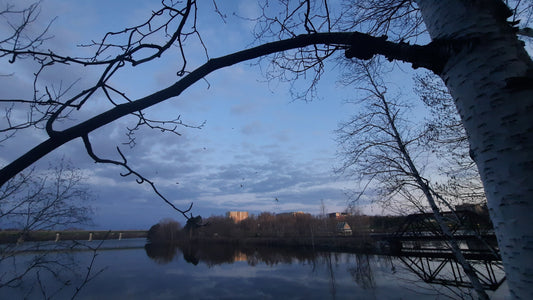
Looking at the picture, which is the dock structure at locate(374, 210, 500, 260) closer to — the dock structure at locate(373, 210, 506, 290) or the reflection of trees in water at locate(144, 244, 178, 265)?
the dock structure at locate(373, 210, 506, 290)

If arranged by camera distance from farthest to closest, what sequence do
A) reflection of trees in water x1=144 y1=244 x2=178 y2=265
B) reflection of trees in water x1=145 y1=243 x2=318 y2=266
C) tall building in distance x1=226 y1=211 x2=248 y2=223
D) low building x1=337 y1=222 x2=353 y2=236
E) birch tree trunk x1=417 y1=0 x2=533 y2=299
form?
tall building in distance x1=226 y1=211 x2=248 y2=223, low building x1=337 y1=222 x2=353 y2=236, reflection of trees in water x1=144 y1=244 x2=178 y2=265, reflection of trees in water x1=145 y1=243 x2=318 y2=266, birch tree trunk x1=417 y1=0 x2=533 y2=299

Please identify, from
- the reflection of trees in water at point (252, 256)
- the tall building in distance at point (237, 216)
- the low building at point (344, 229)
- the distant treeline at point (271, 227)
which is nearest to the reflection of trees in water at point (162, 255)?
the reflection of trees in water at point (252, 256)

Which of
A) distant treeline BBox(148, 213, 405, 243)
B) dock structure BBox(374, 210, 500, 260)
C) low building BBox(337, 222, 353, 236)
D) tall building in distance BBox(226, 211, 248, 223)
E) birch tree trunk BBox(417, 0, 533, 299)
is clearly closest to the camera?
birch tree trunk BBox(417, 0, 533, 299)

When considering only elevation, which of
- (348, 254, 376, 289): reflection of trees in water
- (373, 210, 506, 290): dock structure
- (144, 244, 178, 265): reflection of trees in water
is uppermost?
(373, 210, 506, 290): dock structure

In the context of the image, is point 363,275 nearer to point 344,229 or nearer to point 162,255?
point 344,229

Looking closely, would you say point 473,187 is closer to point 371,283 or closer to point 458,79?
point 458,79

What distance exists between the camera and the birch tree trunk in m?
0.70

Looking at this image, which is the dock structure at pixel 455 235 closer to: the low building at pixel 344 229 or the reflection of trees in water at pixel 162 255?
the reflection of trees in water at pixel 162 255

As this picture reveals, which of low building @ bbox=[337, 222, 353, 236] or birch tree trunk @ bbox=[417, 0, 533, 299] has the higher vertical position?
birch tree trunk @ bbox=[417, 0, 533, 299]

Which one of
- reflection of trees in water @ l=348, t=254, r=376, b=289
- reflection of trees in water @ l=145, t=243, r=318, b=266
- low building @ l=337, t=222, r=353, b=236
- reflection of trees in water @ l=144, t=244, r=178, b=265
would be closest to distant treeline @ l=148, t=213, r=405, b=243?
low building @ l=337, t=222, r=353, b=236

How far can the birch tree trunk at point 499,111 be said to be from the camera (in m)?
0.70

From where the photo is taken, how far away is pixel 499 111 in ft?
2.59

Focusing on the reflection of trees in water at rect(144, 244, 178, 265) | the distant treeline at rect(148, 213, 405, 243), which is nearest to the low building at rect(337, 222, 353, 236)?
the distant treeline at rect(148, 213, 405, 243)

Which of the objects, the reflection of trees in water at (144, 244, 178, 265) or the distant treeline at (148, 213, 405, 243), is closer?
the reflection of trees in water at (144, 244, 178, 265)
